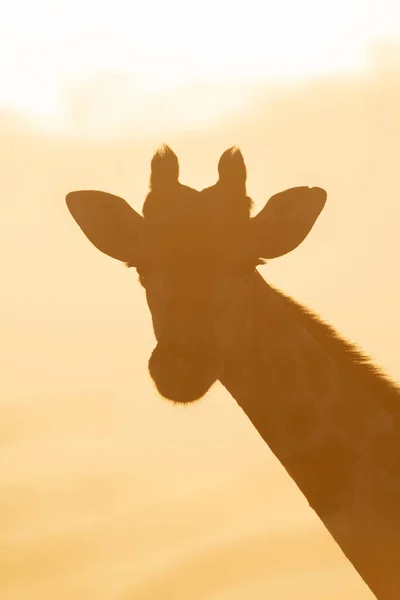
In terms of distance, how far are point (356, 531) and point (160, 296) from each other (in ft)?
6.82

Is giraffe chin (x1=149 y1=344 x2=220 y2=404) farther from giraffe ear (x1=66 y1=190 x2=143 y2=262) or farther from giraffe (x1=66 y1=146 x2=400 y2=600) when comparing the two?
giraffe ear (x1=66 y1=190 x2=143 y2=262)

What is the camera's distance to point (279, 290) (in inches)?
217

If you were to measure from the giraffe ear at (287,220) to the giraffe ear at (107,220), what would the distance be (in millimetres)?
979

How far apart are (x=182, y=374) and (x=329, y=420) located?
3.44 ft

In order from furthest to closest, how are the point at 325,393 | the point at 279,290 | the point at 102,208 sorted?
the point at 102,208, the point at 279,290, the point at 325,393

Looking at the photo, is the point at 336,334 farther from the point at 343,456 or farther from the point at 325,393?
the point at 343,456

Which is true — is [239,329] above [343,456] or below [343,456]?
above

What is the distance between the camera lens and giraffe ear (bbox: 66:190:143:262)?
5.76 metres

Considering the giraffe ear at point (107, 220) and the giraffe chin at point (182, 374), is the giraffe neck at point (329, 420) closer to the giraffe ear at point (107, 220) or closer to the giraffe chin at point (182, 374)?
the giraffe chin at point (182, 374)

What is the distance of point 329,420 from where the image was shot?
16.6 feet

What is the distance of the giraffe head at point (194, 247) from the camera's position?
5137 mm

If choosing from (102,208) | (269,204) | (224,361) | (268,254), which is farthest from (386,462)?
(102,208)

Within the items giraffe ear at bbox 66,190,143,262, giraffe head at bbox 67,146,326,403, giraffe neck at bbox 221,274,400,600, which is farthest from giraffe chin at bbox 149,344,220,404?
giraffe ear at bbox 66,190,143,262

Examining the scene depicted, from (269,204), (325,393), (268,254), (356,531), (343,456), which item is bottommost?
(356,531)
